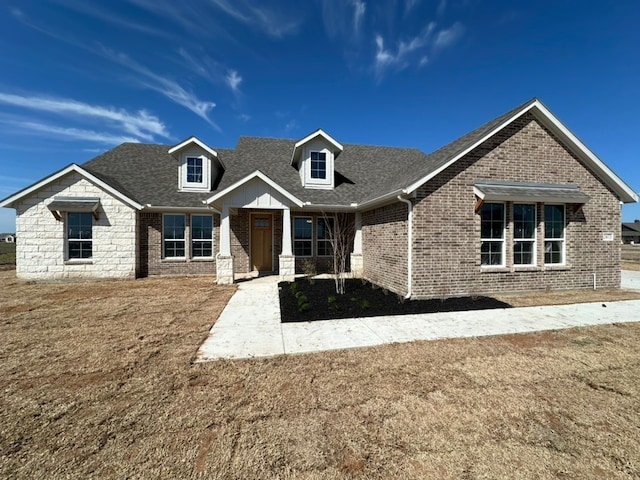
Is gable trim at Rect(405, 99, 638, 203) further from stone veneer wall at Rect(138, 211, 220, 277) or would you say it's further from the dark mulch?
stone veneer wall at Rect(138, 211, 220, 277)

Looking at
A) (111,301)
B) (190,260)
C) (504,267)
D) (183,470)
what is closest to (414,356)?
(183,470)

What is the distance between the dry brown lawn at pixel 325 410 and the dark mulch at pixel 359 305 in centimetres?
205

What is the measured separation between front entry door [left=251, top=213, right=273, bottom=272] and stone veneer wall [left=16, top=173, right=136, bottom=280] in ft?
16.5

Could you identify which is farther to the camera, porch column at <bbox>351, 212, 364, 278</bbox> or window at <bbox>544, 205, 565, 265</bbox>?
porch column at <bbox>351, 212, 364, 278</bbox>

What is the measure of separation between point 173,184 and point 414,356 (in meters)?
13.5

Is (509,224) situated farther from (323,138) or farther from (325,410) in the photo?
(323,138)

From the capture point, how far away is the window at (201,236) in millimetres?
13002

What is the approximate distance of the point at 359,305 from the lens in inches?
296

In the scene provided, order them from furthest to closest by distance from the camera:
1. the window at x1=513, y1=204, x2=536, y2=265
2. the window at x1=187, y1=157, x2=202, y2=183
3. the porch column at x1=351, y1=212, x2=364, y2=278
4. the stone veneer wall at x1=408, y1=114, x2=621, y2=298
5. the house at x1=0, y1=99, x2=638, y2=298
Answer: the window at x1=187, y1=157, x2=202, y2=183, the porch column at x1=351, y1=212, x2=364, y2=278, the window at x1=513, y1=204, x2=536, y2=265, the house at x1=0, y1=99, x2=638, y2=298, the stone veneer wall at x1=408, y1=114, x2=621, y2=298

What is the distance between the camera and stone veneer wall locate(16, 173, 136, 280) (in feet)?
37.1

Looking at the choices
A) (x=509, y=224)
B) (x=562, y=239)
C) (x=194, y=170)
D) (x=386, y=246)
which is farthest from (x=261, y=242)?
(x=562, y=239)

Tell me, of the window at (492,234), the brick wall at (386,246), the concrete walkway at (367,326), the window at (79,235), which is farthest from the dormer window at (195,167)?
the window at (492,234)

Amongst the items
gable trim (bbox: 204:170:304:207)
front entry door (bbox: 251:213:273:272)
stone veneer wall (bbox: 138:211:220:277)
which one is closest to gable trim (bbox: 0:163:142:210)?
stone veneer wall (bbox: 138:211:220:277)

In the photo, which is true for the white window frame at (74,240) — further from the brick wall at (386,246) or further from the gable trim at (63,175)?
the brick wall at (386,246)
